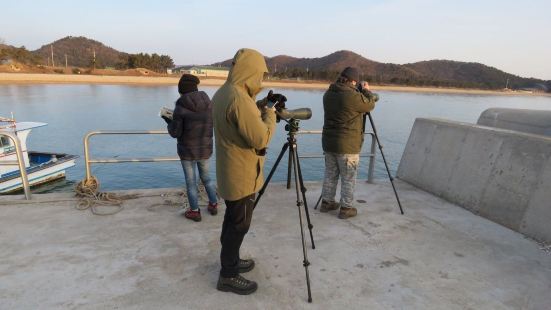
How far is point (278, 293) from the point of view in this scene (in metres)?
3.10

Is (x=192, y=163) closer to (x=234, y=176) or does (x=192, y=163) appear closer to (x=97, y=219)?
(x=97, y=219)

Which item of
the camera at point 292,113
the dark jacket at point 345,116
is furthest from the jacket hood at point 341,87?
the camera at point 292,113

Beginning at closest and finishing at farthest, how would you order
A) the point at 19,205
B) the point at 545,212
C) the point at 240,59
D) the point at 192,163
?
the point at 240,59, the point at 545,212, the point at 192,163, the point at 19,205

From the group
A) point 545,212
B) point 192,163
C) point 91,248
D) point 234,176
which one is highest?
point 234,176

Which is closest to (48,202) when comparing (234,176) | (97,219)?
(97,219)

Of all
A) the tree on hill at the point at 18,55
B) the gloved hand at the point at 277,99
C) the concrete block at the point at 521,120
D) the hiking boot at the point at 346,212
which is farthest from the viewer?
the tree on hill at the point at 18,55

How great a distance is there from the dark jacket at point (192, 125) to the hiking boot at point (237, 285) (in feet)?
6.16

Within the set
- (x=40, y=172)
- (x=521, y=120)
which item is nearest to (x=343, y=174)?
(x=521, y=120)

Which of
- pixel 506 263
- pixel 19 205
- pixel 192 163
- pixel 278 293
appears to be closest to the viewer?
pixel 278 293

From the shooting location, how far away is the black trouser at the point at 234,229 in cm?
293

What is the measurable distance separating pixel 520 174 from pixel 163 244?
479 centimetres

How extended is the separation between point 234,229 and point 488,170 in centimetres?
417

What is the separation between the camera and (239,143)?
2758mm

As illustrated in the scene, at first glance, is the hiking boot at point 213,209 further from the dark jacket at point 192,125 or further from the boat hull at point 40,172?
the boat hull at point 40,172
